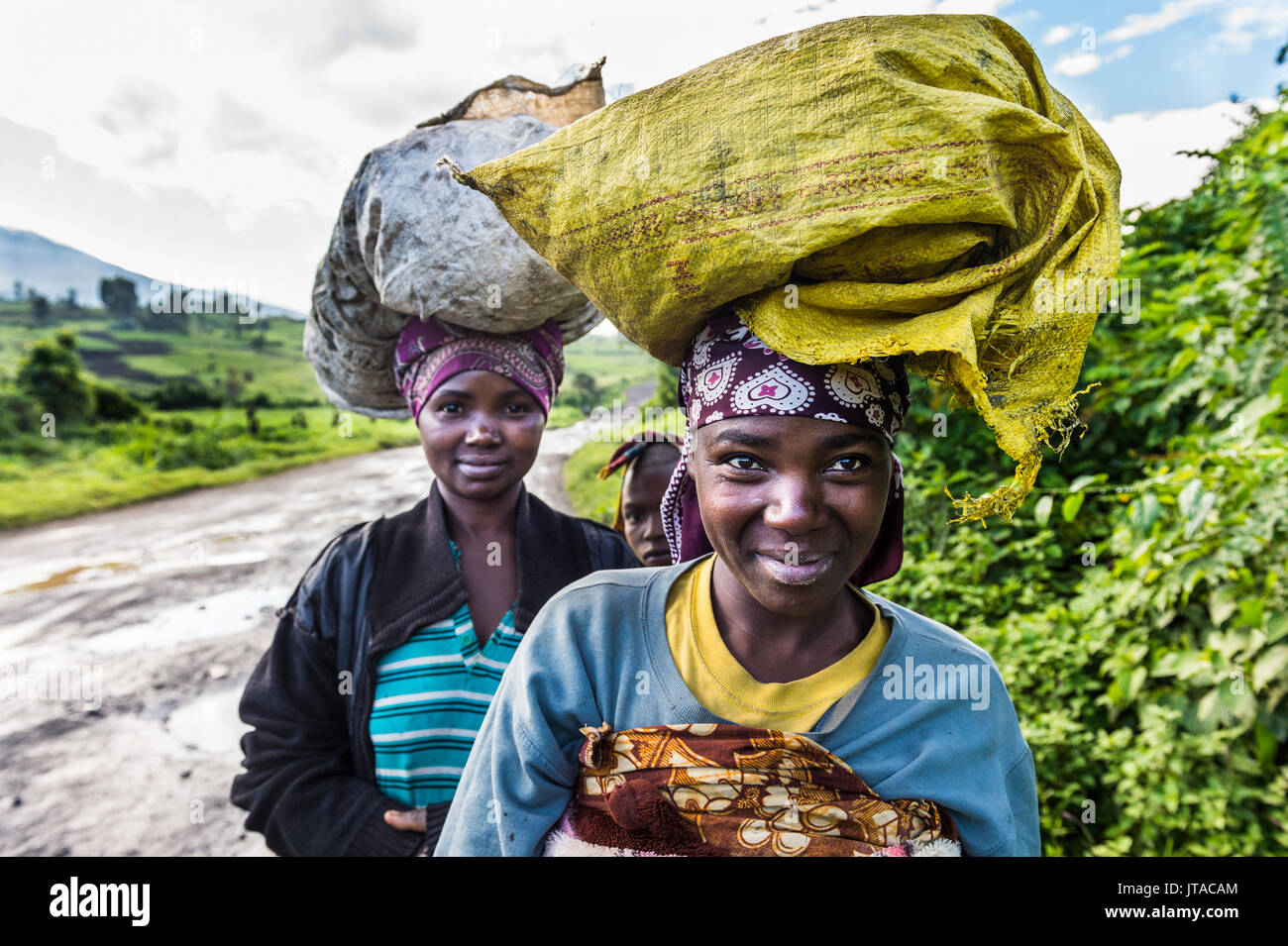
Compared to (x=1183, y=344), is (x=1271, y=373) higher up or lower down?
lower down

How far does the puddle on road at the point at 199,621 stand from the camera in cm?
679

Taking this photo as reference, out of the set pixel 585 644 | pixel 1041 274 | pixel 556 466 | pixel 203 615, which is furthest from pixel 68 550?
pixel 1041 274

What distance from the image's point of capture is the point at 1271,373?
2.76 m

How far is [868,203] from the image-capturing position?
40.3 inches

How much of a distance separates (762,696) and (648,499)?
1.54 m

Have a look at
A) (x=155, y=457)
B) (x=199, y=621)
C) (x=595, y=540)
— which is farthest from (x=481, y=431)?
(x=155, y=457)

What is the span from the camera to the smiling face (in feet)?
8.98

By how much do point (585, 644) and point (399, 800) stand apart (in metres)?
0.82

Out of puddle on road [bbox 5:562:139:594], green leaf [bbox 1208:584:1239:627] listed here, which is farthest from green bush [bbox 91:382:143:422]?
green leaf [bbox 1208:584:1239:627]

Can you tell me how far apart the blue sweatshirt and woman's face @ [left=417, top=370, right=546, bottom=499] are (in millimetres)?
556

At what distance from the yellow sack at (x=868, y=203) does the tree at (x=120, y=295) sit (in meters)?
24.1

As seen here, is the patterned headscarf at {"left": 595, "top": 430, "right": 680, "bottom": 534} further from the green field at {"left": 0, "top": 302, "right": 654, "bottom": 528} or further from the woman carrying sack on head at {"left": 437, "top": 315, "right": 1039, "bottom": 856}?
the green field at {"left": 0, "top": 302, "right": 654, "bottom": 528}
